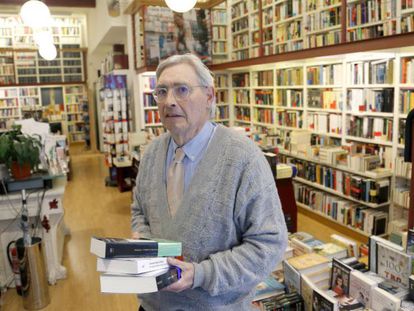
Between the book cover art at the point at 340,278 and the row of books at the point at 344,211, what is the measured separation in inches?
98.4

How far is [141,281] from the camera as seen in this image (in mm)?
1131

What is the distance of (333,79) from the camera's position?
512cm

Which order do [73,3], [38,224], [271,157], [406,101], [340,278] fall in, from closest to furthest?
[340,278], [38,224], [271,157], [406,101], [73,3]

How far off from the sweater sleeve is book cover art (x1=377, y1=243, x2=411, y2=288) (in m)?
1.11

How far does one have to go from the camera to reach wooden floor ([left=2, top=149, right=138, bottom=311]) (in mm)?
3328

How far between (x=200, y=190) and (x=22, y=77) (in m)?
12.2

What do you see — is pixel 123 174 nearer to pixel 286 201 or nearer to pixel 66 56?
pixel 286 201

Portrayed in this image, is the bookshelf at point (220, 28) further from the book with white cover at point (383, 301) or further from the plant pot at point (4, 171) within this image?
the book with white cover at point (383, 301)

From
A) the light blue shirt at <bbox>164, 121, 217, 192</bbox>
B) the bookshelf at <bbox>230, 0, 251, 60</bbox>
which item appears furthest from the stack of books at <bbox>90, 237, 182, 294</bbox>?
the bookshelf at <bbox>230, 0, 251, 60</bbox>

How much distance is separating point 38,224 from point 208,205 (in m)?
2.92

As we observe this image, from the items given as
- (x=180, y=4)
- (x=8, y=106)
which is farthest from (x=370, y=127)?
(x=8, y=106)

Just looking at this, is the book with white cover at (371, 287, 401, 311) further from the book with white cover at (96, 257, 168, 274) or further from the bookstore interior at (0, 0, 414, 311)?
the book with white cover at (96, 257, 168, 274)

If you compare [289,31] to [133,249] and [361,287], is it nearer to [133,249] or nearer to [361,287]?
[361,287]

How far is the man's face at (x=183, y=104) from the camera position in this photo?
4.20ft
